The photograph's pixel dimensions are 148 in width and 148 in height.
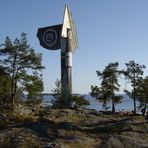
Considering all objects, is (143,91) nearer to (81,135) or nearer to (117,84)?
(117,84)

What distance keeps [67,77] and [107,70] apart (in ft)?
27.4

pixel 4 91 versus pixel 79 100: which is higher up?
pixel 4 91

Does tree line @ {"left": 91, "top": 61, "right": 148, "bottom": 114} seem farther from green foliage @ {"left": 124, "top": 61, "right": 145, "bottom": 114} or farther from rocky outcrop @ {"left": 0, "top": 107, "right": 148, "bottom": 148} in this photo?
rocky outcrop @ {"left": 0, "top": 107, "right": 148, "bottom": 148}

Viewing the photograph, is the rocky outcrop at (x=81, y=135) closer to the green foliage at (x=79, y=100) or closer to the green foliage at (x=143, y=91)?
the green foliage at (x=143, y=91)

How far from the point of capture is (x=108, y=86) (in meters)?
72.9

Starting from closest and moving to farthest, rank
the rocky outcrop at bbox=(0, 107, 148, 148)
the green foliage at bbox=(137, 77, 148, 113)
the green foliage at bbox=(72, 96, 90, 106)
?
the rocky outcrop at bbox=(0, 107, 148, 148), the green foliage at bbox=(137, 77, 148, 113), the green foliage at bbox=(72, 96, 90, 106)

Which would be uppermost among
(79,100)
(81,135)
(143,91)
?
(143,91)

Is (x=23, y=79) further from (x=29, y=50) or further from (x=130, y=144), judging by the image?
(x=130, y=144)

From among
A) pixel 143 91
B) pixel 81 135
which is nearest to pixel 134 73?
pixel 143 91

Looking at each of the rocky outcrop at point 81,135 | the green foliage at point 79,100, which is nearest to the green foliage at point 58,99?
the green foliage at point 79,100

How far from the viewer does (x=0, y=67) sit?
184 feet

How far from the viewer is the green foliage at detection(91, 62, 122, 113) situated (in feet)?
240

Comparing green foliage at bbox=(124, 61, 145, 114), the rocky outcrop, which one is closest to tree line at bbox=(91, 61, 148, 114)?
green foliage at bbox=(124, 61, 145, 114)

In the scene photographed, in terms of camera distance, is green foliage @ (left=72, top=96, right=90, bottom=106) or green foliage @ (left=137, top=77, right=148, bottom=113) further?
green foliage @ (left=72, top=96, right=90, bottom=106)
